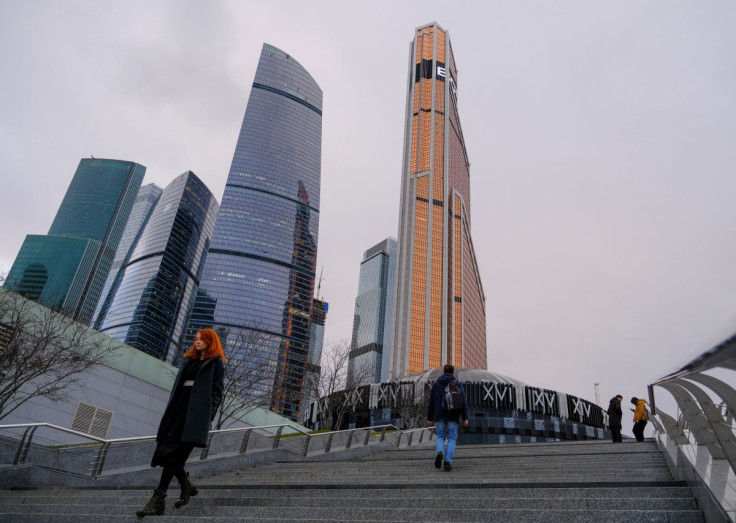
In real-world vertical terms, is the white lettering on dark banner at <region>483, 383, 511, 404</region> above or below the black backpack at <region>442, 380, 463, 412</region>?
above

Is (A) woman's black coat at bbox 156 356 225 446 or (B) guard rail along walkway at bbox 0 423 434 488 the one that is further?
(B) guard rail along walkway at bbox 0 423 434 488

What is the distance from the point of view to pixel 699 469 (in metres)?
3.87

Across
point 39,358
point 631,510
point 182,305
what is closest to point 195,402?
point 631,510

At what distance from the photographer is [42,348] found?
569 inches

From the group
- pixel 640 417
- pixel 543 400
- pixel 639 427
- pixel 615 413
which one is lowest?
pixel 639 427

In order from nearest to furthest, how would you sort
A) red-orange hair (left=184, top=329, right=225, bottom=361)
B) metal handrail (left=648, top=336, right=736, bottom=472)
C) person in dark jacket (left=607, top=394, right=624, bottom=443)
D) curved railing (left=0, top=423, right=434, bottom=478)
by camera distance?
metal handrail (left=648, top=336, right=736, bottom=472) → red-orange hair (left=184, top=329, right=225, bottom=361) → curved railing (left=0, top=423, right=434, bottom=478) → person in dark jacket (left=607, top=394, right=624, bottom=443)

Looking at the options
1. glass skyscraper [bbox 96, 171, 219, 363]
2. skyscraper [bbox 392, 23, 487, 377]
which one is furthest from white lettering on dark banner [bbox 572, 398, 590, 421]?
glass skyscraper [bbox 96, 171, 219, 363]

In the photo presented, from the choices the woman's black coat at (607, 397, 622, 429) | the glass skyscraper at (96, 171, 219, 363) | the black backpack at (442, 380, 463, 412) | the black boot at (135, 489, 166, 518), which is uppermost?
the glass skyscraper at (96, 171, 219, 363)

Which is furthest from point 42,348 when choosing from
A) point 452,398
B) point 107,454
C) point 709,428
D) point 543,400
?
point 543,400

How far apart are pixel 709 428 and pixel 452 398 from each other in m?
4.12

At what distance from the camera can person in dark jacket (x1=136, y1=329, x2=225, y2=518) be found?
15.0 feet

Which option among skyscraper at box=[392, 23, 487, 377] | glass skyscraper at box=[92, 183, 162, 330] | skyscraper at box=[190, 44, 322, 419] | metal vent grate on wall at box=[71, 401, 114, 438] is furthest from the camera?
glass skyscraper at box=[92, 183, 162, 330]

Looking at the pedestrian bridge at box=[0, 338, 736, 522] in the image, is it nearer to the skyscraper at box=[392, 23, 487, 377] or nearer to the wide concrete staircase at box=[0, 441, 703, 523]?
the wide concrete staircase at box=[0, 441, 703, 523]

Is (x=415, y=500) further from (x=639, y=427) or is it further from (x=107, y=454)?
(x=639, y=427)
